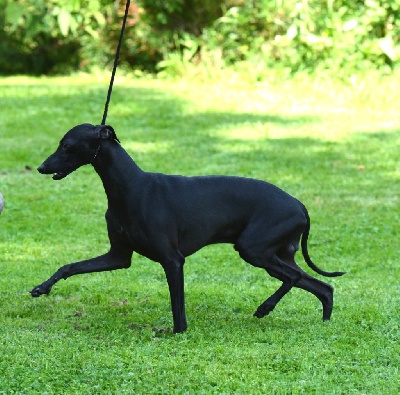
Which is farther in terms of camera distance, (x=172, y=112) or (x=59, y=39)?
(x=59, y=39)

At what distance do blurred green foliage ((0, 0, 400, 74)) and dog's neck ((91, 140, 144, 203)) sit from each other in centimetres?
772

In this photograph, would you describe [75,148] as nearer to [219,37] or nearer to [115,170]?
[115,170]

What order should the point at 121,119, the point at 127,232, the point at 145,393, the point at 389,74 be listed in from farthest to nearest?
1. the point at 389,74
2. the point at 121,119
3. the point at 127,232
4. the point at 145,393

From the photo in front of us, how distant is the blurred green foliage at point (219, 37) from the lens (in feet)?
51.7

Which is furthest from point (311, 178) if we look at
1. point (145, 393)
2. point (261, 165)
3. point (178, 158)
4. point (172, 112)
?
point (145, 393)

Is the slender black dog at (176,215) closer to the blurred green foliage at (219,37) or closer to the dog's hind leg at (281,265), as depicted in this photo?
the dog's hind leg at (281,265)

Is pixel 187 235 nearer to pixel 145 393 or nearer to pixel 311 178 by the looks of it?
pixel 145 393

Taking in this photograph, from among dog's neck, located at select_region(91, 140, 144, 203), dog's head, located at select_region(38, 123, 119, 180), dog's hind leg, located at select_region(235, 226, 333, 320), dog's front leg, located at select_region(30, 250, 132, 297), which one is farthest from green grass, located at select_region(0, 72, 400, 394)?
dog's head, located at select_region(38, 123, 119, 180)

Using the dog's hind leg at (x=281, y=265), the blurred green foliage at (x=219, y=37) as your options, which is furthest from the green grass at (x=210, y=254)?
the blurred green foliage at (x=219, y=37)

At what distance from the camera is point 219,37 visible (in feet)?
58.3

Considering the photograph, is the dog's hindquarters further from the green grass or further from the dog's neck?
the dog's neck

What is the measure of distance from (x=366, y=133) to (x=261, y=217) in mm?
7916

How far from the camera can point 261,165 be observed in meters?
12.0

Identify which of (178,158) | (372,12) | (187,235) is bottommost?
(178,158)
